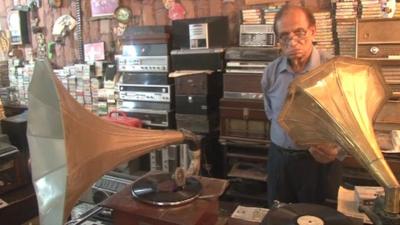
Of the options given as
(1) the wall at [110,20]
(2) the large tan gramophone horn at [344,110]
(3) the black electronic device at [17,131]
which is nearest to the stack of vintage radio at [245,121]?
(1) the wall at [110,20]

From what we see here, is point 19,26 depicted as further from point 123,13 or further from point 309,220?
point 309,220

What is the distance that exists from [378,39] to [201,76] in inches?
44.0

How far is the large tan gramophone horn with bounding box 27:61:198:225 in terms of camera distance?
87 cm

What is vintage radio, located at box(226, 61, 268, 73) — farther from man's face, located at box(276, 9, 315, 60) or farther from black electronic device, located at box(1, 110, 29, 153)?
black electronic device, located at box(1, 110, 29, 153)

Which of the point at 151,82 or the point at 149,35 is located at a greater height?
the point at 149,35

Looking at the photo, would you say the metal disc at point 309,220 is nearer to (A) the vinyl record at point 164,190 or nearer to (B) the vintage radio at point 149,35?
(A) the vinyl record at point 164,190

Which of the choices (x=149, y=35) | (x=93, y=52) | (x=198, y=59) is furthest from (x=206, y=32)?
(x=93, y=52)

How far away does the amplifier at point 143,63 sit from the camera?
2.65m

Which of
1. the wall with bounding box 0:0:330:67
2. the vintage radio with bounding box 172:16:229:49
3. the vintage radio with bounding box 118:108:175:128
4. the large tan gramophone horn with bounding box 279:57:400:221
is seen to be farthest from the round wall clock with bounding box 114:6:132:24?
the large tan gramophone horn with bounding box 279:57:400:221

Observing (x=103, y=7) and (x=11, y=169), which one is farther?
(x=103, y=7)

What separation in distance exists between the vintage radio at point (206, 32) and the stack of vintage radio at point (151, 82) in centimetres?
18

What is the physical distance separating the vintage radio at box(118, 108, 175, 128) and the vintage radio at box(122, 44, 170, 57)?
1.41ft

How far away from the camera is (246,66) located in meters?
2.36

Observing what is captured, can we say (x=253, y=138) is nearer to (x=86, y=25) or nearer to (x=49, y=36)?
(x=86, y=25)
